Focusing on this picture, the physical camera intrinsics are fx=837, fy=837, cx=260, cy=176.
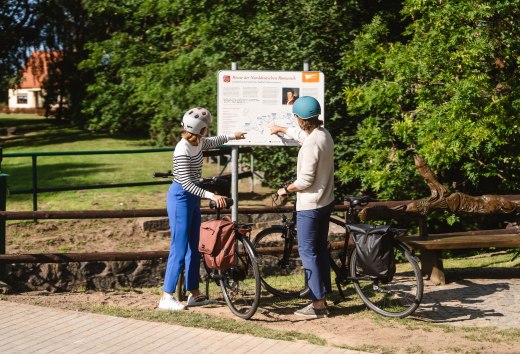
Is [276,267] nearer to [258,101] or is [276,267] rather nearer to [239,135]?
[239,135]

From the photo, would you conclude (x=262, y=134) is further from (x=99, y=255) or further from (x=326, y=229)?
(x=99, y=255)

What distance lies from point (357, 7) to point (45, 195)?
6764 millimetres

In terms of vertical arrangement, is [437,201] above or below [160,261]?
above

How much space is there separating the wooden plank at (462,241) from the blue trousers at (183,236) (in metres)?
2.36

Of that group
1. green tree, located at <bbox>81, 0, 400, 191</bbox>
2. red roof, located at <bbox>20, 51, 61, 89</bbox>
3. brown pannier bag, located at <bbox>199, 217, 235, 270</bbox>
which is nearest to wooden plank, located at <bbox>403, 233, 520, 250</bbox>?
brown pannier bag, located at <bbox>199, 217, 235, 270</bbox>

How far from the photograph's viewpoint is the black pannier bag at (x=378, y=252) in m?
7.52

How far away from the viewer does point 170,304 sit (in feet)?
26.1

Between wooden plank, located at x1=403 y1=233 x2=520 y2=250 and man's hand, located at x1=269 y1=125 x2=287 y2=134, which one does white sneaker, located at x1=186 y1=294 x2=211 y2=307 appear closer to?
man's hand, located at x1=269 y1=125 x2=287 y2=134

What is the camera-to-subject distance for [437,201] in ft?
30.2

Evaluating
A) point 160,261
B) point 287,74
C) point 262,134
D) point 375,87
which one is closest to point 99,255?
point 160,261

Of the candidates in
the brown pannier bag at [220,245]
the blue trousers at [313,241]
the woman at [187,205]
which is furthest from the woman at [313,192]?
the woman at [187,205]

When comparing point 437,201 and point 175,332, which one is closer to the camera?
point 175,332

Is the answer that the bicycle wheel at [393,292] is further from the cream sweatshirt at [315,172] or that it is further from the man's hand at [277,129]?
the man's hand at [277,129]

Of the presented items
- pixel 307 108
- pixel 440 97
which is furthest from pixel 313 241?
pixel 440 97
